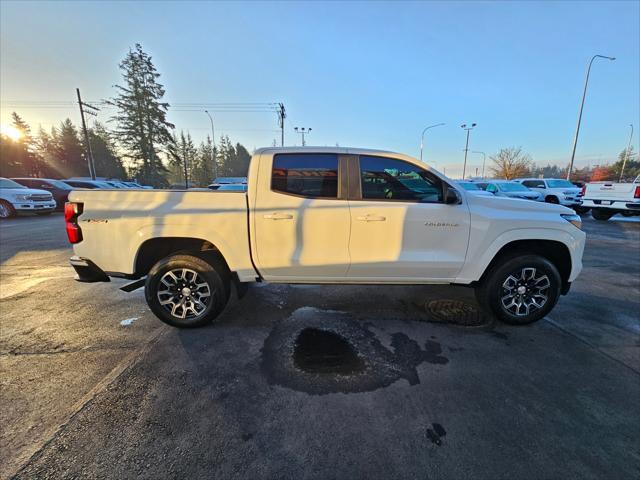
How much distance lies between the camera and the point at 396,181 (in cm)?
332

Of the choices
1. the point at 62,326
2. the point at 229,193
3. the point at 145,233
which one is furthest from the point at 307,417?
the point at 62,326

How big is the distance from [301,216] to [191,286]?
5.02 ft

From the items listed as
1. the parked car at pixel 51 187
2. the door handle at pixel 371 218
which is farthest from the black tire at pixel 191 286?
the parked car at pixel 51 187

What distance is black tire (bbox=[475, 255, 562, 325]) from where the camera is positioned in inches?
132

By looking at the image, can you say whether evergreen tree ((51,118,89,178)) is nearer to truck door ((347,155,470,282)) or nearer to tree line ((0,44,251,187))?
tree line ((0,44,251,187))

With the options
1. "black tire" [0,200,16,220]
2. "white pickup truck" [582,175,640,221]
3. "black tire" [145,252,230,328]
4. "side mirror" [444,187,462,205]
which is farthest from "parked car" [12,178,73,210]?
"white pickup truck" [582,175,640,221]

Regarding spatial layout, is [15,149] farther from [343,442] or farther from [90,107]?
[343,442]

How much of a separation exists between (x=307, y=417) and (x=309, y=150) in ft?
8.75

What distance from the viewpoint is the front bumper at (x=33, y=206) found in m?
12.4

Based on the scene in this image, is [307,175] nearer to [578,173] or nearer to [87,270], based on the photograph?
[87,270]

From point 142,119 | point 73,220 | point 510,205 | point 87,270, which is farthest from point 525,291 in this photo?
point 142,119

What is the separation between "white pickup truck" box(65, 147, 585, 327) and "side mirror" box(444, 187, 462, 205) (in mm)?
18

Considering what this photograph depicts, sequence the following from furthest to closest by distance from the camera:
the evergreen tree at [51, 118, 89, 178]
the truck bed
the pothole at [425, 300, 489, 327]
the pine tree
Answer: the evergreen tree at [51, 118, 89, 178] < the pine tree < the pothole at [425, 300, 489, 327] < the truck bed

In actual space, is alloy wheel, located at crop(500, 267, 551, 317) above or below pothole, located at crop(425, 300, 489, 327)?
above
